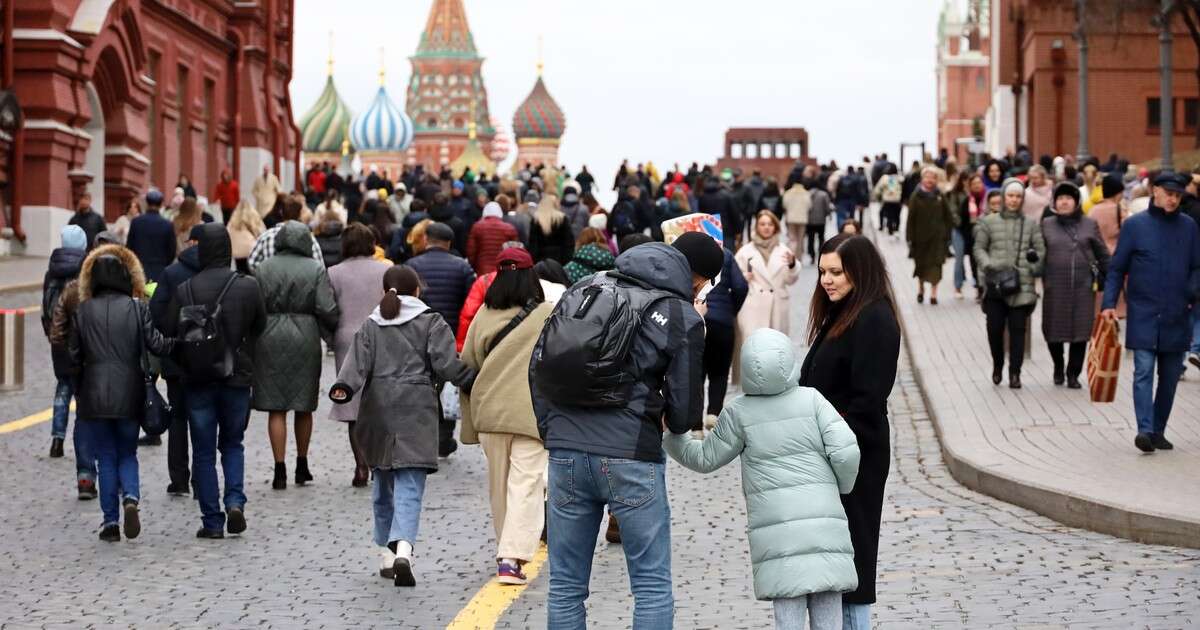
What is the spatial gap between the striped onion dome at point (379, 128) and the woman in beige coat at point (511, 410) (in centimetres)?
11590

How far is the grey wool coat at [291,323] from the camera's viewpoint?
530 inches

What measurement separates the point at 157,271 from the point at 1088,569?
14.1 metres

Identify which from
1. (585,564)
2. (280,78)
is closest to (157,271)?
(585,564)

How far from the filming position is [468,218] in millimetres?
30438

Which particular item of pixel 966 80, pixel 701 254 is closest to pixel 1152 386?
pixel 701 254

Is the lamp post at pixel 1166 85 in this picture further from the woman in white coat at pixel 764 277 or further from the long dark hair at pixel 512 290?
the long dark hair at pixel 512 290

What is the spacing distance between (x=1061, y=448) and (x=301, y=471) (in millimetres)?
4905

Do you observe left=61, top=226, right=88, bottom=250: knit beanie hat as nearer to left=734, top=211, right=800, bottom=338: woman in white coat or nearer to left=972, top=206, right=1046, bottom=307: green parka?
left=734, top=211, right=800, bottom=338: woman in white coat

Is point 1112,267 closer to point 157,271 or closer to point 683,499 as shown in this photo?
point 683,499

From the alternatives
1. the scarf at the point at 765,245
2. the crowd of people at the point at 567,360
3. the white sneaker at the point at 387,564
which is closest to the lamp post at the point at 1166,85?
the crowd of people at the point at 567,360

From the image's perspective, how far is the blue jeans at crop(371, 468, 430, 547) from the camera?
1048 cm

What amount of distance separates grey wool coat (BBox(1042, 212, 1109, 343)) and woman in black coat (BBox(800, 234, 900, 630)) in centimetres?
1008

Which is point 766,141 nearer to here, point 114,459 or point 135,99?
point 135,99

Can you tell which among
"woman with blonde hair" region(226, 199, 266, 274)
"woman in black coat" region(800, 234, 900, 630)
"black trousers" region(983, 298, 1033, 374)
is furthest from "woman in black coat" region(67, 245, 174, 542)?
"woman with blonde hair" region(226, 199, 266, 274)
